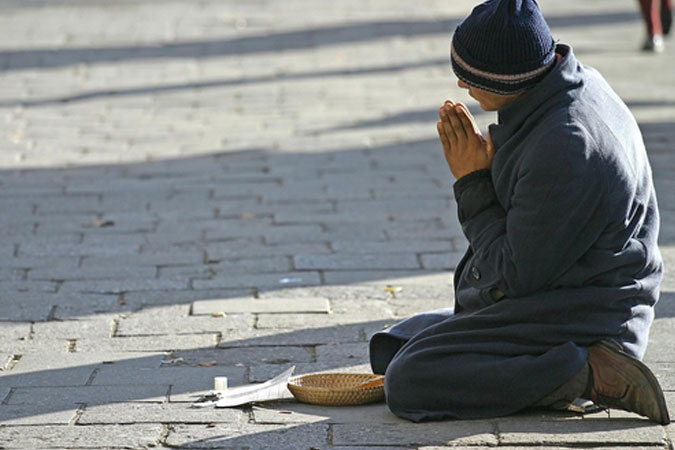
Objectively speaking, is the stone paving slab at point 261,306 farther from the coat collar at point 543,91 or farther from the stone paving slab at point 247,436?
the coat collar at point 543,91

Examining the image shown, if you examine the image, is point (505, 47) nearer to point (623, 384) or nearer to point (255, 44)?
point (623, 384)

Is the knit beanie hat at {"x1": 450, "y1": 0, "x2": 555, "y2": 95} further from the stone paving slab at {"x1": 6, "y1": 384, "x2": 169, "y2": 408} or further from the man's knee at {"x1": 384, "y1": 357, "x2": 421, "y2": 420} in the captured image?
the stone paving slab at {"x1": 6, "y1": 384, "x2": 169, "y2": 408}

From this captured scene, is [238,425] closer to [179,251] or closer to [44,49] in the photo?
[179,251]

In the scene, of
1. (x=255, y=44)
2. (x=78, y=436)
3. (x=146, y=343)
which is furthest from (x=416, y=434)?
(x=255, y=44)

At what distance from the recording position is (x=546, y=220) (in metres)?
3.24

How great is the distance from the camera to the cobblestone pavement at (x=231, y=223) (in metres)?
3.56

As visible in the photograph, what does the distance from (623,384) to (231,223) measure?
3166mm

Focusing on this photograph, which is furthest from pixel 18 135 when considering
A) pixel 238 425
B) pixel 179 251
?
pixel 238 425

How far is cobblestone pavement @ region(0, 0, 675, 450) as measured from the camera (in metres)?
3.56

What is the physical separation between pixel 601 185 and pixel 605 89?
365mm

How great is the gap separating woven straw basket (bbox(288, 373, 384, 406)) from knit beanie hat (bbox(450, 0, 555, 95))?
1.02 m

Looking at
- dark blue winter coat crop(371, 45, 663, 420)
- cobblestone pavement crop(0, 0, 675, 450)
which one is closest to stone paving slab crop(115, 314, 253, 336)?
cobblestone pavement crop(0, 0, 675, 450)

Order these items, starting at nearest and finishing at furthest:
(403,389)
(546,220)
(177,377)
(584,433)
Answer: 1. (546,220)
2. (584,433)
3. (403,389)
4. (177,377)

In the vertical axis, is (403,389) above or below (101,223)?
above
